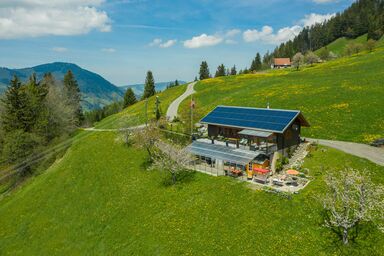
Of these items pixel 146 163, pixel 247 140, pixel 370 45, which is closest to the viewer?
pixel 247 140

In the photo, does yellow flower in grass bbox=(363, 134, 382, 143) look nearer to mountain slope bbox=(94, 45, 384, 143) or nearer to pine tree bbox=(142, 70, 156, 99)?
mountain slope bbox=(94, 45, 384, 143)

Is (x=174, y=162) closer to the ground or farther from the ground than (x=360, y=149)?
farther from the ground

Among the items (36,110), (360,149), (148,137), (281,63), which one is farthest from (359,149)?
(281,63)

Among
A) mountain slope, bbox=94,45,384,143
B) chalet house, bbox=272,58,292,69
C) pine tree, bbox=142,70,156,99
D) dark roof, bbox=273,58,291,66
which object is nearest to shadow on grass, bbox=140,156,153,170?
mountain slope, bbox=94,45,384,143

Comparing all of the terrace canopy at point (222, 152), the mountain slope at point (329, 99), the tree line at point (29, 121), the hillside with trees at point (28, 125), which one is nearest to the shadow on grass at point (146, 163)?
the terrace canopy at point (222, 152)

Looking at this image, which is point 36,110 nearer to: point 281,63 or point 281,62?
point 281,63

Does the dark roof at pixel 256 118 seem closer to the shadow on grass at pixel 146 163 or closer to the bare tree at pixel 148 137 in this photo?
the bare tree at pixel 148 137

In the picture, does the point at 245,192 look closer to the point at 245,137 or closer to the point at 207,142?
the point at 245,137

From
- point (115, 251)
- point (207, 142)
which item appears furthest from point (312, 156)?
point (115, 251)
